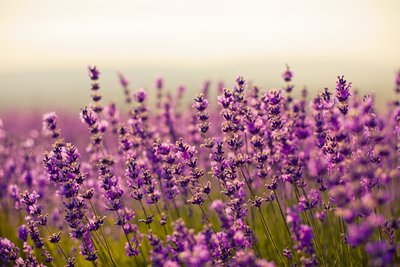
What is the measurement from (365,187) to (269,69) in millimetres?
89121

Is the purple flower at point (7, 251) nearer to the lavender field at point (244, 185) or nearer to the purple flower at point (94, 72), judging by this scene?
the lavender field at point (244, 185)

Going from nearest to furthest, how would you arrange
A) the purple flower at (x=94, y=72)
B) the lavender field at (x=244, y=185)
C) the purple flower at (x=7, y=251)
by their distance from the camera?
the lavender field at (x=244, y=185) → the purple flower at (x=7, y=251) → the purple flower at (x=94, y=72)

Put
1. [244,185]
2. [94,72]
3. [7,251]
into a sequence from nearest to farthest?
[7,251]
[244,185]
[94,72]

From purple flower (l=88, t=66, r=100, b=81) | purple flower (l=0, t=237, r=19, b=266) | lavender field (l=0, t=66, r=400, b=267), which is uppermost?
purple flower (l=88, t=66, r=100, b=81)

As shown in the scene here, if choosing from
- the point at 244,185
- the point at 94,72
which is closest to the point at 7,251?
the point at 244,185

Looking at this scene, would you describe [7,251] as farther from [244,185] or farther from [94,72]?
[94,72]

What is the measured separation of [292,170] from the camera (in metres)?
4.73

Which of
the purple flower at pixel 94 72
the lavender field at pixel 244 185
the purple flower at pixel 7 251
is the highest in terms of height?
the purple flower at pixel 94 72

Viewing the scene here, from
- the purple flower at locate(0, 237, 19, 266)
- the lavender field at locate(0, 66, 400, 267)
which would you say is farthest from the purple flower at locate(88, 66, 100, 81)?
the purple flower at locate(0, 237, 19, 266)

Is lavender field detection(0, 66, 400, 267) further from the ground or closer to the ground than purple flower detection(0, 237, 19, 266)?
further from the ground

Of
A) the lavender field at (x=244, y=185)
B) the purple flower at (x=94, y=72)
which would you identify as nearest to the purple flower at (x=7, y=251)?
the lavender field at (x=244, y=185)

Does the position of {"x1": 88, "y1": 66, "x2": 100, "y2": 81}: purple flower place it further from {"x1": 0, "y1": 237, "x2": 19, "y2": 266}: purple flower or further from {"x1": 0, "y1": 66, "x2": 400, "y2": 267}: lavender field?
{"x1": 0, "y1": 237, "x2": 19, "y2": 266}: purple flower

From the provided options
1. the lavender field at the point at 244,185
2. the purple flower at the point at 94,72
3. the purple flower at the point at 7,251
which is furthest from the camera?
the purple flower at the point at 94,72

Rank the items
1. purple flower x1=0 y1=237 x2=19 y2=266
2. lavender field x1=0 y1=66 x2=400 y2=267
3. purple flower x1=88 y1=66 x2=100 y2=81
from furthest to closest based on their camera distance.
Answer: purple flower x1=88 y1=66 x2=100 y2=81
purple flower x1=0 y1=237 x2=19 y2=266
lavender field x1=0 y1=66 x2=400 y2=267
